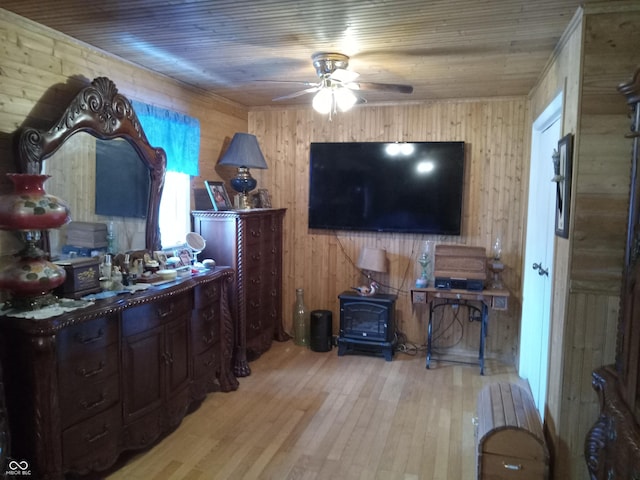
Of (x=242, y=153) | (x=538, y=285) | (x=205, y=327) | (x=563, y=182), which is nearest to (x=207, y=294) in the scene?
(x=205, y=327)

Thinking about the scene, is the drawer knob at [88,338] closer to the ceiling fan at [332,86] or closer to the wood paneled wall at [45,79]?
the wood paneled wall at [45,79]

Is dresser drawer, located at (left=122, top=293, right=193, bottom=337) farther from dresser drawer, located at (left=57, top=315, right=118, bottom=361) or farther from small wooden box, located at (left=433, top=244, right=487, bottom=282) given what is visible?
small wooden box, located at (left=433, top=244, right=487, bottom=282)

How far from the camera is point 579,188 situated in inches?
86.2

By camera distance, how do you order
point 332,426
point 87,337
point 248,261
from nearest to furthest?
point 87,337 → point 332,426 → point 248,261

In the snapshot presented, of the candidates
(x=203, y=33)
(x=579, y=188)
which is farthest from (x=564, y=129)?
(x=203, y=33)

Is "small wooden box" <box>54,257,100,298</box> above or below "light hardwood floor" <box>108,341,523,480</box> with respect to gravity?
above

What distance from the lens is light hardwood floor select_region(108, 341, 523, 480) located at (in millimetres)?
2578

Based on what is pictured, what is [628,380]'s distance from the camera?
66.3 inches

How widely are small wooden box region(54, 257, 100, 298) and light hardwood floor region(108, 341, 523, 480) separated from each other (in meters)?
1.00

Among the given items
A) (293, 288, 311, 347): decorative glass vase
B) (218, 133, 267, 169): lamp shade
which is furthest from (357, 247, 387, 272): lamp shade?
(218, 133, 267, 169): lamp shade

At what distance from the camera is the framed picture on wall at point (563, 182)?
2.29 metres

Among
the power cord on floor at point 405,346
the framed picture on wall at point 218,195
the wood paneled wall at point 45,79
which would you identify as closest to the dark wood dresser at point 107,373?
the wood paneled wall at point 45,79

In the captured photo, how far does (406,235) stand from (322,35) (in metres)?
2.31

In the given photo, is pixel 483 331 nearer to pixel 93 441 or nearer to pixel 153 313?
pixel 153 313
